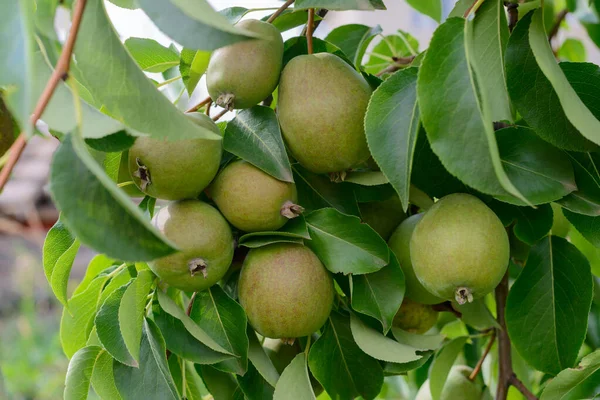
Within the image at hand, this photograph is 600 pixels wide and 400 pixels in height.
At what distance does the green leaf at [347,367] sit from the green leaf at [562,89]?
313 mm

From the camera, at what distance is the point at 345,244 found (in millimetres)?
636

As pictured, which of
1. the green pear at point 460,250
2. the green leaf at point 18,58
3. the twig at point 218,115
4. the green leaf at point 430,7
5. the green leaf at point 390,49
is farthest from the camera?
the green leaf at point 390,49

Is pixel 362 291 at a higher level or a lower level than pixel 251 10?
Result: lower

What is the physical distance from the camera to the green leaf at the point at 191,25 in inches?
17.1

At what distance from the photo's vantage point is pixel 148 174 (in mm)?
604

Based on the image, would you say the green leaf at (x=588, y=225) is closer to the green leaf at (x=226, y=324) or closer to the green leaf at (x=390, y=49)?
the green leaf at (x=226, y=324)

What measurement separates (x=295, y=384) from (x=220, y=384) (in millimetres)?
116

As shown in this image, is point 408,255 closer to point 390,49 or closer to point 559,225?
point 559,225

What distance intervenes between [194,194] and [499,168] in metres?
0.30

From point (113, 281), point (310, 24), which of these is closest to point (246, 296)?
point (113, 281)

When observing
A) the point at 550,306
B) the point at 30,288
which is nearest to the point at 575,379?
the point at 550,306

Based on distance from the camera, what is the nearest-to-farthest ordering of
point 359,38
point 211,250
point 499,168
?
point 499,168 < point 211,250 < point 359,38

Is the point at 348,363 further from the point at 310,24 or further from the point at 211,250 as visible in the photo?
the point at 310,24

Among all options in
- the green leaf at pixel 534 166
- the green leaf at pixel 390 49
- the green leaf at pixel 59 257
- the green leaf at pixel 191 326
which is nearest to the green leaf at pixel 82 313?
the green leaf at pixel 59 257
